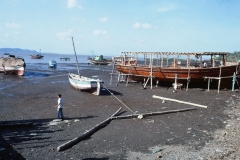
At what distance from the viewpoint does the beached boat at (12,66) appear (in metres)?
32.6

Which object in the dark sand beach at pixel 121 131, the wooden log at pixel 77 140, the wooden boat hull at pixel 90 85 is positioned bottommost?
the dark sand beach at pixel 121 131

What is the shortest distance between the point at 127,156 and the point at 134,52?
19847 millimetres

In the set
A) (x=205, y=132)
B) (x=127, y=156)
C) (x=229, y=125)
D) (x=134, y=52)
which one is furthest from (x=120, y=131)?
(x=134, y=52)

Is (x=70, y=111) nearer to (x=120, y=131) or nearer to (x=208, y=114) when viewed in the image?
(x=120, y=131)

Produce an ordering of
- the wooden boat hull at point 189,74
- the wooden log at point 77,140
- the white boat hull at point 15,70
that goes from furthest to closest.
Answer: the white boat hull at point 15,70, the wooden boat hull at point 189,74, the wooden log at point 77,140

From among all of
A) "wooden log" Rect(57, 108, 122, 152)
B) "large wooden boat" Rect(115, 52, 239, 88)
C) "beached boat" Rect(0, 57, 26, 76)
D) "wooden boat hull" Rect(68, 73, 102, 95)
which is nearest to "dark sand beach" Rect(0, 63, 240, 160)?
"wooden log" Rect(57, 108, 122, 152)

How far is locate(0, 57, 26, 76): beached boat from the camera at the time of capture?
32.6m

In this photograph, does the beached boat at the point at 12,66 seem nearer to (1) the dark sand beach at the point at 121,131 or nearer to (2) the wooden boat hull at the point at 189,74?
(1) the dark sand beach at the point at 121,131

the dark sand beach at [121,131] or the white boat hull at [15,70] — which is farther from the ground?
the white boat hull at [15,70]

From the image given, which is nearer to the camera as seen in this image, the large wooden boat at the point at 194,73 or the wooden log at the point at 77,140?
the wooden log at the point at 77,140

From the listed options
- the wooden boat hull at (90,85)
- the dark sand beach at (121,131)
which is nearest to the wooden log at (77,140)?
the dark sand beach at (121,131)

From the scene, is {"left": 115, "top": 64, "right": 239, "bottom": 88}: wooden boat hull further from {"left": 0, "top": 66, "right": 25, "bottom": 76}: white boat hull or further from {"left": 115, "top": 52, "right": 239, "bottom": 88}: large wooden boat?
{"left": 0, "top": 66, "right": 25, "bottom": 76}: white boat hull

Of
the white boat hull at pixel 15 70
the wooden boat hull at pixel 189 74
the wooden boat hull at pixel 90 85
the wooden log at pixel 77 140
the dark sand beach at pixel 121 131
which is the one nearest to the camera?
the dark sand beach at pixel 121 131

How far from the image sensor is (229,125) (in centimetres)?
1063
